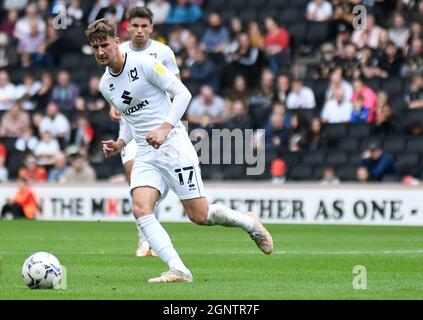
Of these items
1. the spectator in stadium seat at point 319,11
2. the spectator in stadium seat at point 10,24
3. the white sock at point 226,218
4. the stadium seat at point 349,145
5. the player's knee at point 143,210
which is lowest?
the stadium seat at point 349,145

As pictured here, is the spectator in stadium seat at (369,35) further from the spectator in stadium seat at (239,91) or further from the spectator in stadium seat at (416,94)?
the spectator in stadium seat at (239,91)

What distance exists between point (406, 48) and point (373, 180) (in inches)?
99.9

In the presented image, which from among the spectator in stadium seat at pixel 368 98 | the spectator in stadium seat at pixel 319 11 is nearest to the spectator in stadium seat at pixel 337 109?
the spectator in stadium seat at pixel 368 98

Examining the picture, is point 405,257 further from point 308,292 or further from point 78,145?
point 78,145

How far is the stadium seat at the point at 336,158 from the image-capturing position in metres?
21.0

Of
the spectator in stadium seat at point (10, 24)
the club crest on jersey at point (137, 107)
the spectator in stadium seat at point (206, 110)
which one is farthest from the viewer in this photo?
the spectator in stadium seat at point (10, 24)

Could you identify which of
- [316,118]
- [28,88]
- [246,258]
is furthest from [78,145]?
[246,258]

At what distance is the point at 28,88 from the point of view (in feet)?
81.5

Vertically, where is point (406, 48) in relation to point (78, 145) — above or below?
above

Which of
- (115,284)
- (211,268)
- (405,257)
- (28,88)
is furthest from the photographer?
(28,88)

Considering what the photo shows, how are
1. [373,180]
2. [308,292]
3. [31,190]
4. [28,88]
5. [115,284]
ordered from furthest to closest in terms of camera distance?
[28,88], [31,190], [373,180], [115,284], [308,292]

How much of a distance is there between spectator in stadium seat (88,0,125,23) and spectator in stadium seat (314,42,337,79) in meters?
4.64

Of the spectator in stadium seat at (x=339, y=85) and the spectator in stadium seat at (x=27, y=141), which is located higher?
the spectator in stadium seat at (x=339, y=85)

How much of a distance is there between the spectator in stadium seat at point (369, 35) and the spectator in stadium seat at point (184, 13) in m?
4.26
